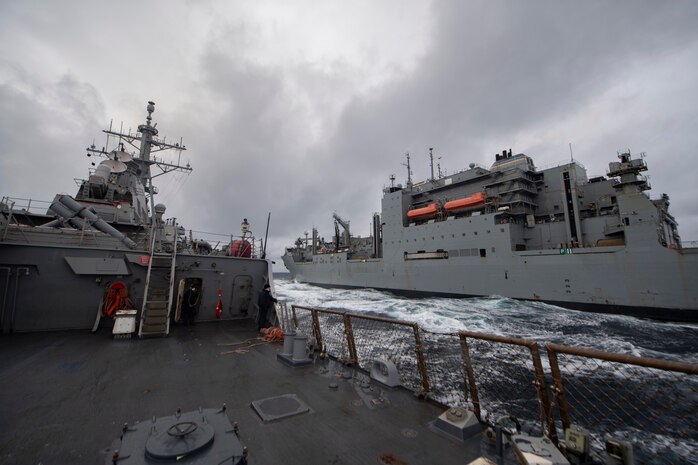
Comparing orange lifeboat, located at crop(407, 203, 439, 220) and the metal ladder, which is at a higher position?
orange lifeboat, located at crop(407, 203, 439, 220)

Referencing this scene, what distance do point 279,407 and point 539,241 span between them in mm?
26090

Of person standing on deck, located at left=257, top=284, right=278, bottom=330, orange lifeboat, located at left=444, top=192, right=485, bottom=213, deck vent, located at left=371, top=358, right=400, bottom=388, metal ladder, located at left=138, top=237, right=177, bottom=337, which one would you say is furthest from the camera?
orange lifeboat, located at left=444, top=192, right=485, bottom=213

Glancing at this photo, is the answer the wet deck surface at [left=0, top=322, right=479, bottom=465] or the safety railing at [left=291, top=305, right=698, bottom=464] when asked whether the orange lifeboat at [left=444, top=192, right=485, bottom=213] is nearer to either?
the safety railing at [left=291, top=305, right=698, bottom=464]

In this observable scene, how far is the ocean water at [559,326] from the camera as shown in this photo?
11.6 meters

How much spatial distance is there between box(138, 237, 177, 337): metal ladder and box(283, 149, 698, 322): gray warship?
74.6 ft

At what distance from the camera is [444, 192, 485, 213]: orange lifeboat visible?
83.9 feet

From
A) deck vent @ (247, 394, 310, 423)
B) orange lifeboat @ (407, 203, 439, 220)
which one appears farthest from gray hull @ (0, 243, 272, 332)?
orange lifeboat @ (407, 203, 439, 220)

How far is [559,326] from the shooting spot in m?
15.0

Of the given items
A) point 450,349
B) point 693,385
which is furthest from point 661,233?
point 450,349

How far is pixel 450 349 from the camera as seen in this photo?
9586mm

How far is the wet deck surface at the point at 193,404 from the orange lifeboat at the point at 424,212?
25746mm

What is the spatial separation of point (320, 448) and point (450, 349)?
803cm

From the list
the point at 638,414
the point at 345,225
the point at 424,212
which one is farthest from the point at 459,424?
the point at 345,225

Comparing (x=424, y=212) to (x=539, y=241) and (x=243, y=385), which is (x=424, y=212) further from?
(x=243, y=385)
